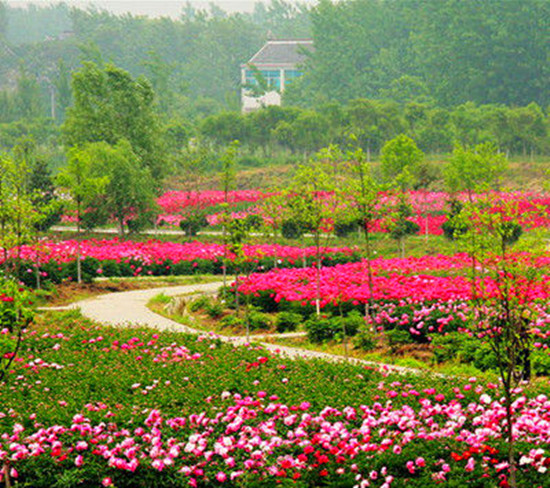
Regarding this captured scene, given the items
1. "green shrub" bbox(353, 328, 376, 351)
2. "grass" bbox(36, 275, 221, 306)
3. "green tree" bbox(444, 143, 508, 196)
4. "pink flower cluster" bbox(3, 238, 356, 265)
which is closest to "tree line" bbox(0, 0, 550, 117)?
A: "green tree" bbox(444, 143, 508, 196)

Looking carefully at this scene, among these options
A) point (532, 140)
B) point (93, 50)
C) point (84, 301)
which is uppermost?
point (93, 50)

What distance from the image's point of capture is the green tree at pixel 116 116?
34750 mm

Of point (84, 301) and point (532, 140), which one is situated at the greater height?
point (532, 140)

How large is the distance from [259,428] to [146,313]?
891cm

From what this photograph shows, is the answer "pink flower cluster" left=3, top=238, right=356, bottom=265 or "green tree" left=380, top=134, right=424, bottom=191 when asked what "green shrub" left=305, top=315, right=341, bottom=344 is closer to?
"pink flower cluster" left=3, top=238, right=356, bottom=265

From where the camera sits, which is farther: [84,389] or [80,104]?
[80,104]

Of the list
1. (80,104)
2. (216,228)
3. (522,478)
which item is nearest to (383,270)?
(522,478)

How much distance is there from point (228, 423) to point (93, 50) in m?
77.9

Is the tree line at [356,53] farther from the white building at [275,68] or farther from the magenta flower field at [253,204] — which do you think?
the magenta flower field at [253,204]

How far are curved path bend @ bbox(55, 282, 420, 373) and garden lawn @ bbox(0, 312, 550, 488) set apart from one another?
1.37m

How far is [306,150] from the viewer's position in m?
54.6

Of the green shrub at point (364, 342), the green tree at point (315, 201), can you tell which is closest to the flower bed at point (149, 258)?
the green tree at point (315, 201)

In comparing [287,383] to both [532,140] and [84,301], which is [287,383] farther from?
[532,140]

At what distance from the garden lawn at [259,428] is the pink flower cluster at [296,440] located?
0.05 feet
